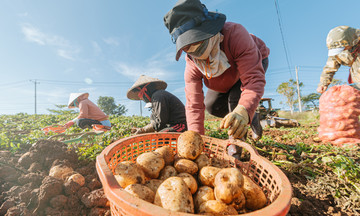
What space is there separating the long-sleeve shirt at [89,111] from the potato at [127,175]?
264 inches

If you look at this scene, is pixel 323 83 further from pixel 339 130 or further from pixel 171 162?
pixel 171 162

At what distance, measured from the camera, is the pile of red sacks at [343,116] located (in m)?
3.21

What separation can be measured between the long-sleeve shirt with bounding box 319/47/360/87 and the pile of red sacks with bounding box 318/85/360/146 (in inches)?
27.1

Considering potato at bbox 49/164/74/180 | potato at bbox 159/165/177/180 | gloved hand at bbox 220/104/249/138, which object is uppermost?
gloved hand at bbox 220/104/249/138

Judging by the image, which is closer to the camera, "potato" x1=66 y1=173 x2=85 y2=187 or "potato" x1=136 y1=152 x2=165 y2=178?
"potato" x1=136 y1=152 x2=165 y2=178

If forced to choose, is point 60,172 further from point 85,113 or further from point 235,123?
point 85,113

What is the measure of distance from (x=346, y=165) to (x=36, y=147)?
367 centimetres

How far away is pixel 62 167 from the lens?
6.28 feet

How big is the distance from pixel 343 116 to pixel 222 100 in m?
2.36

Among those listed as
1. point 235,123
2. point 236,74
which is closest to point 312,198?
point 235,123

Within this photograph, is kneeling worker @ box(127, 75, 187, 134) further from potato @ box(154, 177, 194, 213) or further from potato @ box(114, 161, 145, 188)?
potato @ box(154, 177, 194, 213)

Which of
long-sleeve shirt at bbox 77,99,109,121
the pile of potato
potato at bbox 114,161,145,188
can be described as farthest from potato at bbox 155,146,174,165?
long-sleeve shirt at bbox 77,99,109,121

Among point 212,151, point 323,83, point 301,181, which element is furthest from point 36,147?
point 323,83

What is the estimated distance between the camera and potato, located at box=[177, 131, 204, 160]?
154 cm
